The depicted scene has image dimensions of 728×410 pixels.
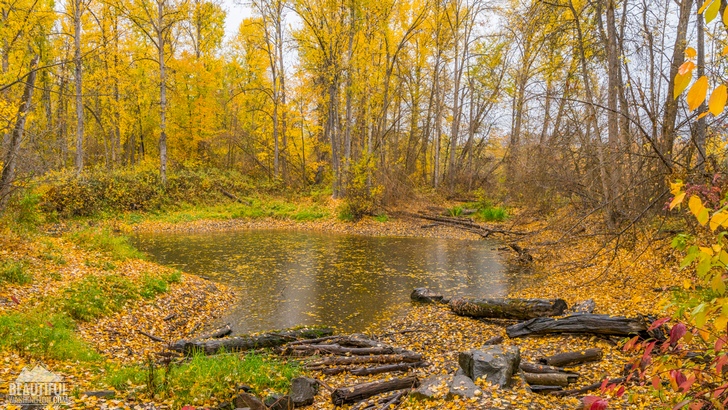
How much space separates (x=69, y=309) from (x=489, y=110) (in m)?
26.6

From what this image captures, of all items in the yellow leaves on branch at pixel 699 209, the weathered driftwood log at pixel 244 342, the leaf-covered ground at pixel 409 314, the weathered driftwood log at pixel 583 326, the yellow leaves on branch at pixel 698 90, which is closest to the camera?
the yellow leaves on branch at pixel 698 90

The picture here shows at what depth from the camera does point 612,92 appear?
9797mm

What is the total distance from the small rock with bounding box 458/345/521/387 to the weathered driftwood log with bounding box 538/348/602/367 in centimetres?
74

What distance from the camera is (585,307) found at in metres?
7.18

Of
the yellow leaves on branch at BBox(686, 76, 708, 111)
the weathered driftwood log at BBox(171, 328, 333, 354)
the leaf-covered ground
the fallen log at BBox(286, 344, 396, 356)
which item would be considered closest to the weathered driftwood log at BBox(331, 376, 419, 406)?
the leaf-covered ground

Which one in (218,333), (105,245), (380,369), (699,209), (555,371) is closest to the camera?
(699,209)

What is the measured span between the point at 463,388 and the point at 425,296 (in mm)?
4982

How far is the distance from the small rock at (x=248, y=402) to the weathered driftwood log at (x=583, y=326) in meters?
4.15

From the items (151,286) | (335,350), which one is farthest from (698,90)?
(151,286)

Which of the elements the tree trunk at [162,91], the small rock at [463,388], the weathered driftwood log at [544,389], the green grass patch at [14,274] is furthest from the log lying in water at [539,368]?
the tree trunk at [162,91]

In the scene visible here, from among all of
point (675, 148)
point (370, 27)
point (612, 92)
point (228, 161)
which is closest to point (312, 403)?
point (675, 148)

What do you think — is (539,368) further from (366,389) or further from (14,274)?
(14,274)

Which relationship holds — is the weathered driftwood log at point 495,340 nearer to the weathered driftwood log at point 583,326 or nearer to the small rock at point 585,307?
the weathered driftwood log at point 583,326

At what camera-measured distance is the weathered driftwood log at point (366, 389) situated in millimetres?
4781
